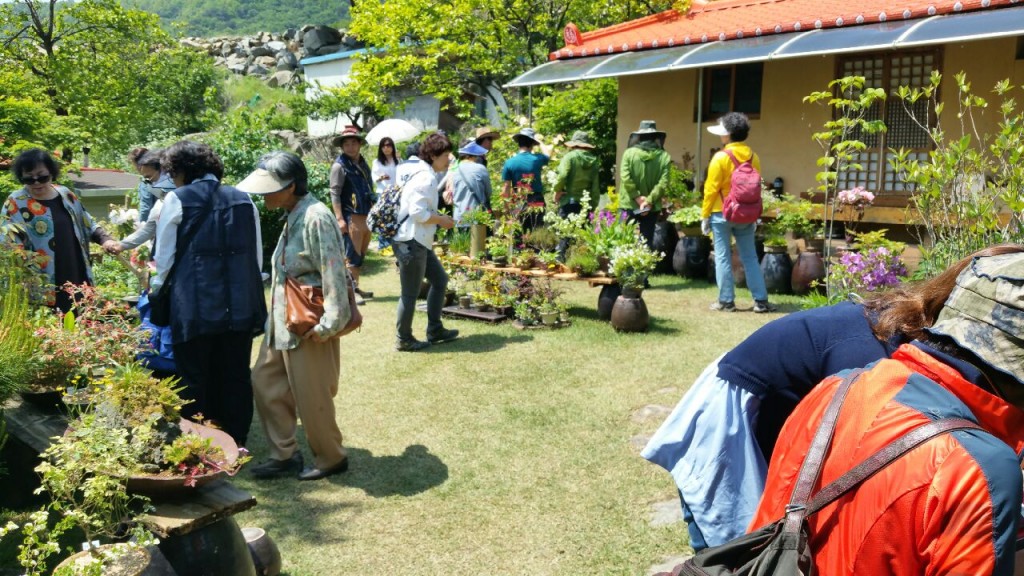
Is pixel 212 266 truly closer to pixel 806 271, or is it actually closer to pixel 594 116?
pixel 806 271

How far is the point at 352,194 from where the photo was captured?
9.76 meters

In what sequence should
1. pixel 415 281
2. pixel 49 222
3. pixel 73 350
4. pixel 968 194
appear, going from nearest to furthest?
pixel 73 350, pixel 968 194, pixel 49 222, pixel 415 281

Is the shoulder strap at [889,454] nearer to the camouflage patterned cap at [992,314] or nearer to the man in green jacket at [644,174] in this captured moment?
the camouflage patterned cap at [992,314]

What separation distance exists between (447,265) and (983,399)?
25.6 ft

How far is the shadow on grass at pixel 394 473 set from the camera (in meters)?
4.91

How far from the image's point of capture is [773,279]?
9672mm

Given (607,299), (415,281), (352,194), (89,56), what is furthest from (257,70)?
(415,281)

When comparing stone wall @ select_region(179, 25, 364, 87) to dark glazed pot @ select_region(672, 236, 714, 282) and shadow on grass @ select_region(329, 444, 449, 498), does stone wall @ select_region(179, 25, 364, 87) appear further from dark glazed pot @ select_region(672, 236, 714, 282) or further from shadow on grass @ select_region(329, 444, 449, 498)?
shadow on grass @ select_region(329, 444, 449, 498)

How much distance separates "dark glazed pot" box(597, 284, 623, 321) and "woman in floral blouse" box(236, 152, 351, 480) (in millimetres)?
3949

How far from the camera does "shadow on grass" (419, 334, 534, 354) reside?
7.66m

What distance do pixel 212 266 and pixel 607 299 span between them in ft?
14.9

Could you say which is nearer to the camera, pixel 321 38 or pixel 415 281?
pixel 415 281

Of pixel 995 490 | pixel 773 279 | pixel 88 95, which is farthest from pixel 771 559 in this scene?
pixel 88 95

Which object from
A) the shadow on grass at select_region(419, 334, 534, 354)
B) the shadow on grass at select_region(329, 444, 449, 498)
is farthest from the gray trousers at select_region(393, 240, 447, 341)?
the shadow on grass at select_region(329, 444, 449, 498)
